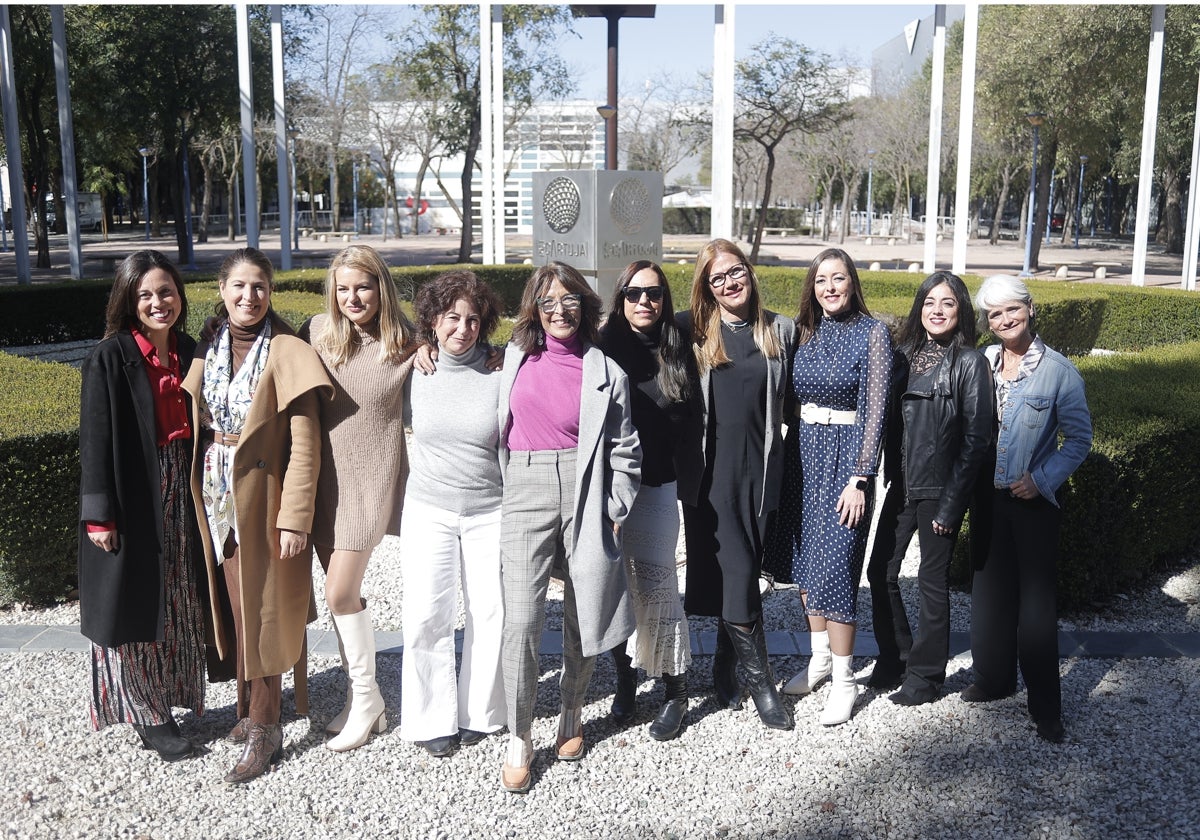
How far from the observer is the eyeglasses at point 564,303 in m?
3.43

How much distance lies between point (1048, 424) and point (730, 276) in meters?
1.29

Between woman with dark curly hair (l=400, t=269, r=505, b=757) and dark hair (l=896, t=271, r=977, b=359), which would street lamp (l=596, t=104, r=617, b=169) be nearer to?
dark hair (l=896, t=271, r=977, b=359)

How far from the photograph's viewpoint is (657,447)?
3.74m

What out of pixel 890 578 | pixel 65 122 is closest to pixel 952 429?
pixel 890 578

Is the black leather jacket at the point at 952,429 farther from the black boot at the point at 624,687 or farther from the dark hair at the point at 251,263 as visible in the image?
the dark hair at the point at 251,263

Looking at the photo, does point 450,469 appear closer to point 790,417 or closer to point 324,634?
point 790,417

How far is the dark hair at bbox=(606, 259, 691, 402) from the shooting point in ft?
12.1

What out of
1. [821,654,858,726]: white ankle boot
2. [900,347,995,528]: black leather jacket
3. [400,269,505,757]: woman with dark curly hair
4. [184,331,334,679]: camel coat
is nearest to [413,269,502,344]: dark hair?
[400,269,505,757]: woman with dark curly hair

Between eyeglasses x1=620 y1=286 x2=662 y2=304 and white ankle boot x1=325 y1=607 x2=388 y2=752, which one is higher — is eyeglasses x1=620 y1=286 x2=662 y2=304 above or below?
above

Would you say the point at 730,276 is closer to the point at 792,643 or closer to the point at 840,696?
the point at 840,696

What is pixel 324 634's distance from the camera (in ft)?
16.3

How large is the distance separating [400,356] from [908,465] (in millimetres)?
1925

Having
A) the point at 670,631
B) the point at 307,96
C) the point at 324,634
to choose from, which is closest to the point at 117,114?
the point at 307,96

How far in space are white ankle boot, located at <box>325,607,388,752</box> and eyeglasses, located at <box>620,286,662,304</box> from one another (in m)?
1.49
